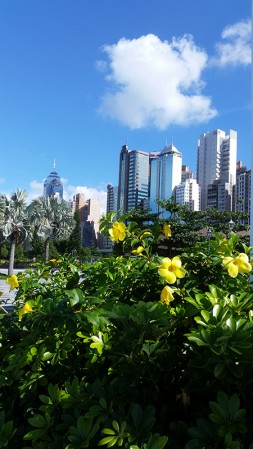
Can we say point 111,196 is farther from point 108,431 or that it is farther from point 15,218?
point 108,431

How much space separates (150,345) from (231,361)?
232 mm

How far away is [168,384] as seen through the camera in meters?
1.09

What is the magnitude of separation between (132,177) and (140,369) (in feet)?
154

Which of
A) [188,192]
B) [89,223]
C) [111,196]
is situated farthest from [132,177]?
[89,223]

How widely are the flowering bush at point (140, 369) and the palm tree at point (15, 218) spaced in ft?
65.7

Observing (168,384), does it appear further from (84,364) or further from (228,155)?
(228,155)

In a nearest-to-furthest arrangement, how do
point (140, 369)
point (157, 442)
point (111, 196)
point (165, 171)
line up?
point (157, 442)
point (140, 369)
point (165, 171)
point (111, 196)

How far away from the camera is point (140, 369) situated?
3.11 ft

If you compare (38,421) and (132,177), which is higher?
(132,177)

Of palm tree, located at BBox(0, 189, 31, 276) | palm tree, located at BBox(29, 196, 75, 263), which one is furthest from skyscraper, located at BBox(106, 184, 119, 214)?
palm tree, located at BBox(0, 189, 31, 276)

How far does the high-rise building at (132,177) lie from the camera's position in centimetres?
4562

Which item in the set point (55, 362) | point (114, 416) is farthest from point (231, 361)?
point (55, 362)

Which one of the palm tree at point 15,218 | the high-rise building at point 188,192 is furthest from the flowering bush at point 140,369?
the high-rise building at point 188,192

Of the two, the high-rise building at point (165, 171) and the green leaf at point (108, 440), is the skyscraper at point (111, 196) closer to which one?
the high-rise building at point (165, 171)
